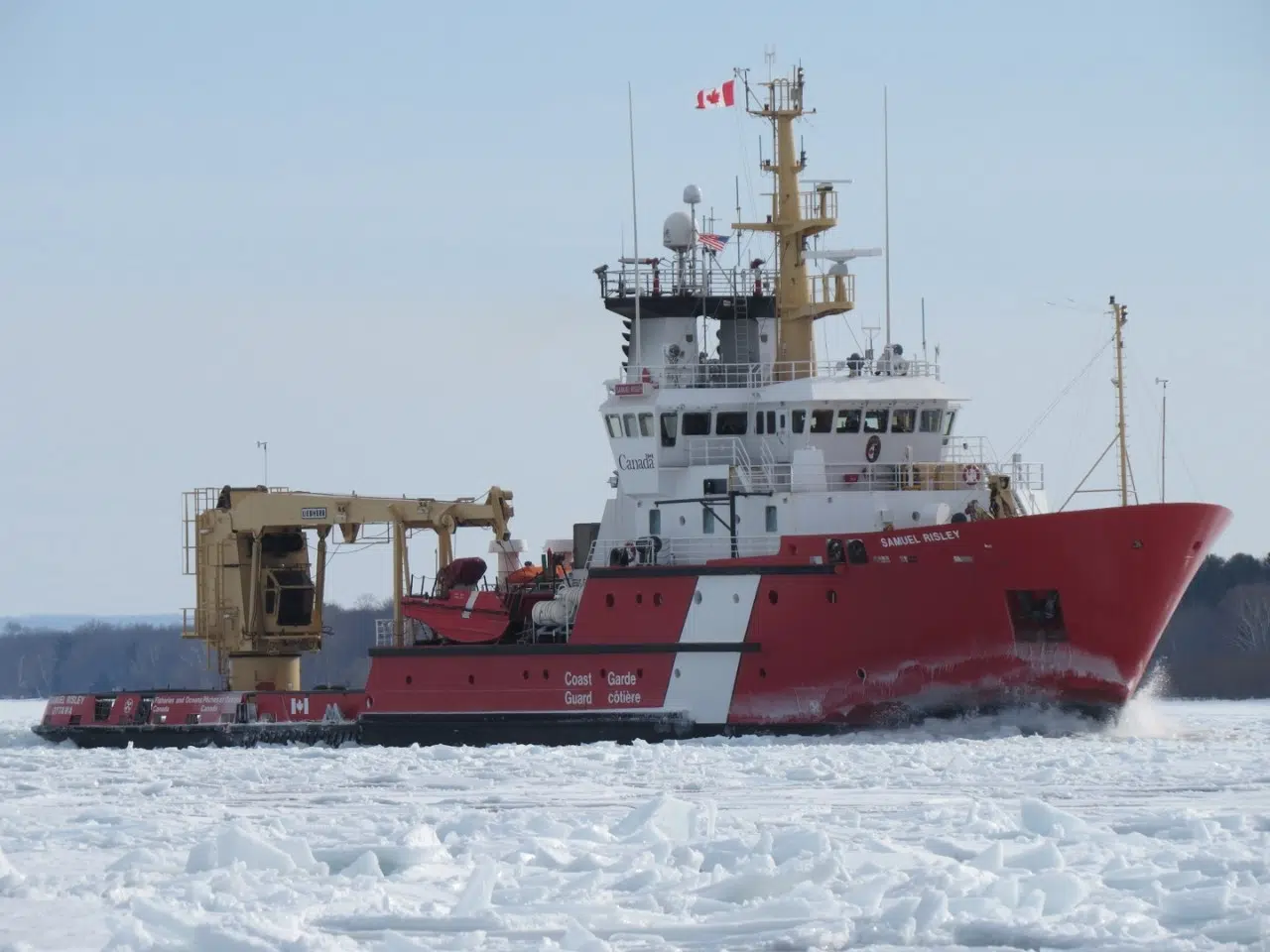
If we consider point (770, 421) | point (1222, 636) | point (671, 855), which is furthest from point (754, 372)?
point (1222, 636)

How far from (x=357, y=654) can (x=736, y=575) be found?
147 ft

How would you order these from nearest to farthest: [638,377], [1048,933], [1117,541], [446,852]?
[1048,933] → [446,852] → [1117,541] → [638,377]

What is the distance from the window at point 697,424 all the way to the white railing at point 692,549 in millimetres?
1381

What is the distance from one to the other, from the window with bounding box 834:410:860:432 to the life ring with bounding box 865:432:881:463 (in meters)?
0.24

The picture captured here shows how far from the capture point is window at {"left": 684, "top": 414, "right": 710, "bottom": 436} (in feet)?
84.0

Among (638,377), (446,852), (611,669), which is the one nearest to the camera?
(446,852)

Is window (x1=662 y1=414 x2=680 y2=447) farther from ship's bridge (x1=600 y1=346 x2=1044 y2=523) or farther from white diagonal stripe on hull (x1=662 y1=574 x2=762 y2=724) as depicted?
white diagonal stripe on hull (x1=662 y1=574 x2=762 y2=724)

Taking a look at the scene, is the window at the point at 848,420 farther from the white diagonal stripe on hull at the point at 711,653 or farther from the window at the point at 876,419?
the white diagonal stripe on hull at the point at 711,653

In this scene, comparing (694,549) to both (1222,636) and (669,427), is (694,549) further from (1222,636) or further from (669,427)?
(1222,636)

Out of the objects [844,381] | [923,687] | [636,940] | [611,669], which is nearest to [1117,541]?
[923,687]

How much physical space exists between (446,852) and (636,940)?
9.28ft

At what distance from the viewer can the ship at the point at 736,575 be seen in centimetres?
2247

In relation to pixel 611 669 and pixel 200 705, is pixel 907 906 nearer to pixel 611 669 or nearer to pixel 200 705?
pixel 611 669

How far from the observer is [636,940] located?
1191cm
